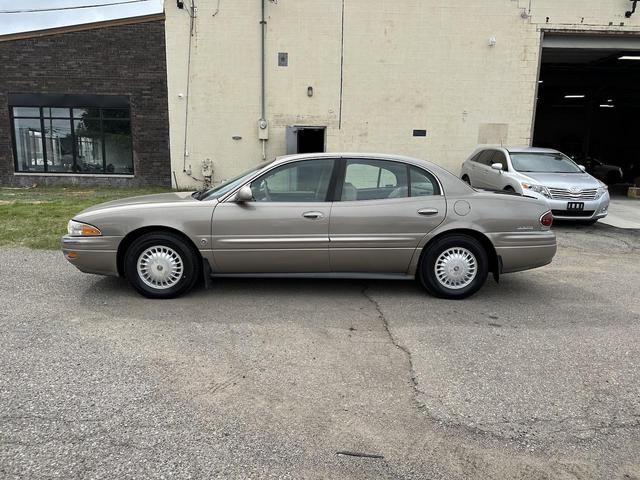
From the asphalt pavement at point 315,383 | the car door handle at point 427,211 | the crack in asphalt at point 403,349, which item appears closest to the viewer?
the asphalt pavement at point 315,383

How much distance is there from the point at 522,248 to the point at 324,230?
2.10m

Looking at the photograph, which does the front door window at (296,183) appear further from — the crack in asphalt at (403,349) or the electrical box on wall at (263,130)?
the electrical box on wall at (263,130)

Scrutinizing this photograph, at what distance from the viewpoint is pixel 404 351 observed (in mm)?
3998

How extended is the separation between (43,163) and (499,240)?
16.2 metres

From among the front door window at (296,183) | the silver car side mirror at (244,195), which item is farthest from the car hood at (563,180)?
the silver car side mirror at (244,195)

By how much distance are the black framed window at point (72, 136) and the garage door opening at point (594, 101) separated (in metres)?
13.7

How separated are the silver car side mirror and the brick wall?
12289mm

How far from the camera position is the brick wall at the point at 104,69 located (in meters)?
15.6

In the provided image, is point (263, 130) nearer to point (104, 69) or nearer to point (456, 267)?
point (104, 69)

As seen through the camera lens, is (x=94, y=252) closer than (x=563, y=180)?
Yes

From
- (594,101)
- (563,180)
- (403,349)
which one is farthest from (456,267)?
(594,101)

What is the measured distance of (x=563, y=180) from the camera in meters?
10.0

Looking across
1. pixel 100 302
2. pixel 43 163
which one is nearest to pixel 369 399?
pixel 100 302

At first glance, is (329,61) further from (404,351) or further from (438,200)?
(404,351)
